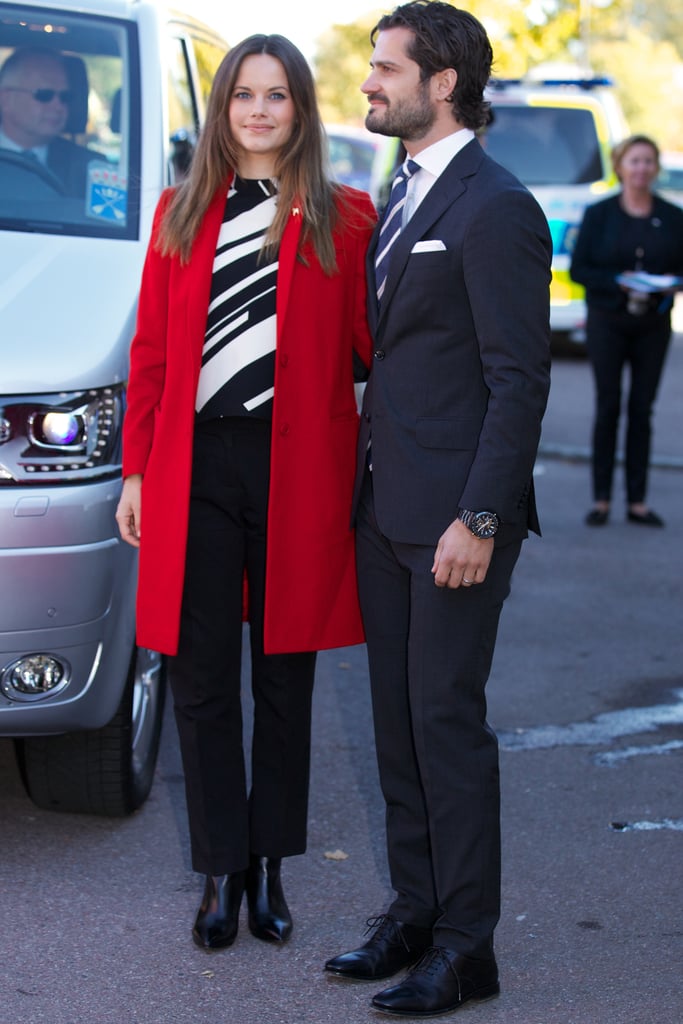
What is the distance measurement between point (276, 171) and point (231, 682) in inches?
45.5

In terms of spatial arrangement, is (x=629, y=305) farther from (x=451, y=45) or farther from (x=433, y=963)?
(x=433, y=963)

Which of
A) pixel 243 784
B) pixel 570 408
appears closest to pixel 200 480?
pixel 243 784

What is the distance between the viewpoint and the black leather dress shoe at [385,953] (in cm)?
329

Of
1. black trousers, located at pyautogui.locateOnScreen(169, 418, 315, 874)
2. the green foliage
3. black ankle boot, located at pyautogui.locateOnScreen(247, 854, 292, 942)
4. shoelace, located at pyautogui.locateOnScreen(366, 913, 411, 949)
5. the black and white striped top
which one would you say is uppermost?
the black and white striped top

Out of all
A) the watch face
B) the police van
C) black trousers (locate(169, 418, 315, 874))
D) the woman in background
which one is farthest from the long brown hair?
the police van

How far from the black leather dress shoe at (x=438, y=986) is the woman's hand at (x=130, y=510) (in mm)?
1109

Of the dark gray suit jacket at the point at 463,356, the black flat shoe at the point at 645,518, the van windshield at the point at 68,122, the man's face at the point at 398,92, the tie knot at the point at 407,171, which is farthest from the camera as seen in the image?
the black flat shoe at the point at 645,518

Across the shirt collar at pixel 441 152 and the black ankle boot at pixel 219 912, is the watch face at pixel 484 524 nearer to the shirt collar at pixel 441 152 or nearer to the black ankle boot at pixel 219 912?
the shirt collar at pixel 441 152

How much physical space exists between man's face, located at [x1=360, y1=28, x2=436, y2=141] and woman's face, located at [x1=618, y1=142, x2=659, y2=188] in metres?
5.24

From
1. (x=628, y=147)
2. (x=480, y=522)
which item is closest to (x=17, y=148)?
(x=480, y=522)

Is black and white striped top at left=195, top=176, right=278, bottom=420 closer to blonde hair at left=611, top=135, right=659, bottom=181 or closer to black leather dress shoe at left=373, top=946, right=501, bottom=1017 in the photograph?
black leather dress shoe at left=373, top=946, right=501, bottom=1017

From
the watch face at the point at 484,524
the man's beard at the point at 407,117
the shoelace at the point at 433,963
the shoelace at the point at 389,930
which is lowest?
the shoelace at the point at 389,930

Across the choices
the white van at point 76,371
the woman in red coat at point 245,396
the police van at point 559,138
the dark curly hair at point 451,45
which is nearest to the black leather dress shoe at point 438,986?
the woman in red coat at point 245,396

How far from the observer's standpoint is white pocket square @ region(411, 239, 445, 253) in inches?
117
